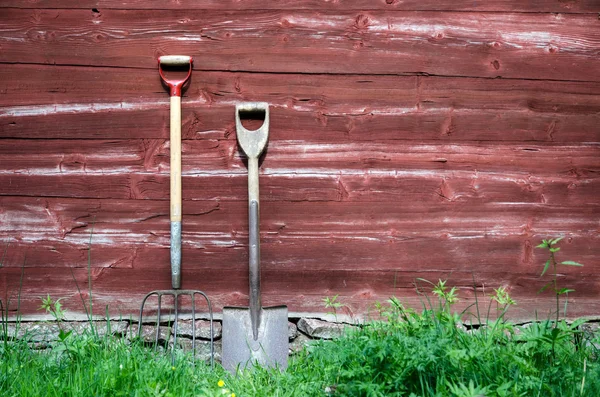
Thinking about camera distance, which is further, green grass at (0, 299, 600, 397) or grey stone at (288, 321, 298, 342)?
grey stone at (288, 321, 298, 342)

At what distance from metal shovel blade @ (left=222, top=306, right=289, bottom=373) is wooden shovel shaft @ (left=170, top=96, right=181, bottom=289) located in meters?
0.39

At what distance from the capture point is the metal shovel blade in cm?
276

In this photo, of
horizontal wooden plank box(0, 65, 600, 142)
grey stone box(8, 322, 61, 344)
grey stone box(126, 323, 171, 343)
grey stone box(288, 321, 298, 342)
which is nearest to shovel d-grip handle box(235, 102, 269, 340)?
horizontal wooden plank box(0, 65, 600, 142)

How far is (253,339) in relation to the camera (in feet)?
9.11

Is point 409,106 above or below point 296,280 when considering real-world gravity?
above

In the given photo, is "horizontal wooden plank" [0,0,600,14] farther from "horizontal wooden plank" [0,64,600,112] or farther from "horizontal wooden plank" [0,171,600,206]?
"horizontal wooden plank" [0,171,600,206]

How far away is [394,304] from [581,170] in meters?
1.30

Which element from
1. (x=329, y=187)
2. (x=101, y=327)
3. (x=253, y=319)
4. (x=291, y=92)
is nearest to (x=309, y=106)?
(x=291, y=92)

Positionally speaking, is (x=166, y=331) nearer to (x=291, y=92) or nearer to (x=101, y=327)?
(x=101, y=327)

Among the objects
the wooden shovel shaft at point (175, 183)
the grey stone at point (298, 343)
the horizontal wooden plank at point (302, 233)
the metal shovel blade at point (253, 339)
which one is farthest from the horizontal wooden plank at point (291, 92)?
the grey stone at point (298, 343)

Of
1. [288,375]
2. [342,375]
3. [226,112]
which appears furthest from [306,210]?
[342,375]

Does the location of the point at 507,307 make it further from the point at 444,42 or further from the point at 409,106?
the point at 444,42

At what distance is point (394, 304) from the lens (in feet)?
9.36

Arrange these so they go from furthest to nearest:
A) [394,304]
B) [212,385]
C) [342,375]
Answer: [394,304]
[212,385]
[342,375]
